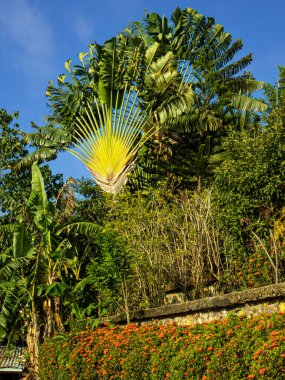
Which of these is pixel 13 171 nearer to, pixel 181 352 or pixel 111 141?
pixel 111 141

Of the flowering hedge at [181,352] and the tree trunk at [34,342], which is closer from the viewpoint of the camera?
the flowering hedge at [181,352]

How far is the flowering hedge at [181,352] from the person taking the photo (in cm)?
547

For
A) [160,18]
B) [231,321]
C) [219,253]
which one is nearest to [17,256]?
[219,253]

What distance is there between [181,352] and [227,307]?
1433mm

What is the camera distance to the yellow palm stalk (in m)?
18.8

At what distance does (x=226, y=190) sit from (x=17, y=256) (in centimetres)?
663

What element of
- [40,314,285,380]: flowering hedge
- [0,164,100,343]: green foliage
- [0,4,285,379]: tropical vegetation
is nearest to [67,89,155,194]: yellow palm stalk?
[0,4,285,379]: tropical vegetation

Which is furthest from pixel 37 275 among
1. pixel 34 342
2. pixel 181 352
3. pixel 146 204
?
pixel 181 352

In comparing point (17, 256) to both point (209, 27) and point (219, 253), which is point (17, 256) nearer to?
point (219, 253)

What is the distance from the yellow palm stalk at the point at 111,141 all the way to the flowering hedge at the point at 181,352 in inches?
322

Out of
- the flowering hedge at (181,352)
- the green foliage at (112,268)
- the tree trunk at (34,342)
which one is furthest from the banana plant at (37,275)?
the flowering hedge at (181,352)

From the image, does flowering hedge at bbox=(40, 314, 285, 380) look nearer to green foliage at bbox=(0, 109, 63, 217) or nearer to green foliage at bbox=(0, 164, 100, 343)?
green foliage at bbox=(0, 164, 100, 343)

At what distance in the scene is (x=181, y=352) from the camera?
22.3 feet

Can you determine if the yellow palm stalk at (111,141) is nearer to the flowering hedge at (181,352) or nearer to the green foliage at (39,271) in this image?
the green foliage at (39,271)
